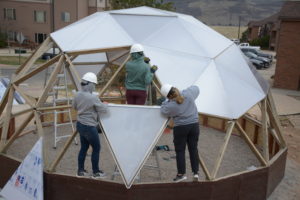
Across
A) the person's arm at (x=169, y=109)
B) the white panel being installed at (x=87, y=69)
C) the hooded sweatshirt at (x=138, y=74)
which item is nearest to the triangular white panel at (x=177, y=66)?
the hooded sweatshirt at (x=138, y=74)

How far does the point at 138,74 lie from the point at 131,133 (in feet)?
4.04

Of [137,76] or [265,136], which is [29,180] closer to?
[137,76]

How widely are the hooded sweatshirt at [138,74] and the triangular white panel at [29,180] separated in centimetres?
196

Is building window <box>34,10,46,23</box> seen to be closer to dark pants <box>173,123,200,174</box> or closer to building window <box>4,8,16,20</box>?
building window <box>4,8,16,20</box>

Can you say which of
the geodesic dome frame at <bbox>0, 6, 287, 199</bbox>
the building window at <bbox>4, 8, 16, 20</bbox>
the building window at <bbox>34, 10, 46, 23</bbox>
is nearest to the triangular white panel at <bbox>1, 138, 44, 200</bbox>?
the geodesic dome frame at <bbox>0, 6, 287, 199</bbox>

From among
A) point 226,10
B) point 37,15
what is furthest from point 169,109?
point 226,10

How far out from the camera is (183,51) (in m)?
7.51

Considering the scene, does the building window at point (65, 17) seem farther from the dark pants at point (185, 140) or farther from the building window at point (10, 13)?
the dark pants at point (185, 140)

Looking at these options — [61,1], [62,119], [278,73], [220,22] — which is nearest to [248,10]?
[220,22]

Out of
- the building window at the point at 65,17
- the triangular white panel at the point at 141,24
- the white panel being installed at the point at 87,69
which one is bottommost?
the white panel being installed at the point at 87,69

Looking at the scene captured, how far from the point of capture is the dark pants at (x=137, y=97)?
6.65 m

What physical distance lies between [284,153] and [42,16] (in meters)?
40.4

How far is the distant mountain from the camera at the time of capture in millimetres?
152100

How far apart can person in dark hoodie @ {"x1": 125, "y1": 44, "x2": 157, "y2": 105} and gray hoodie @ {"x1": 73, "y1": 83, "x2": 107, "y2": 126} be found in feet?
Answer: 3.42
